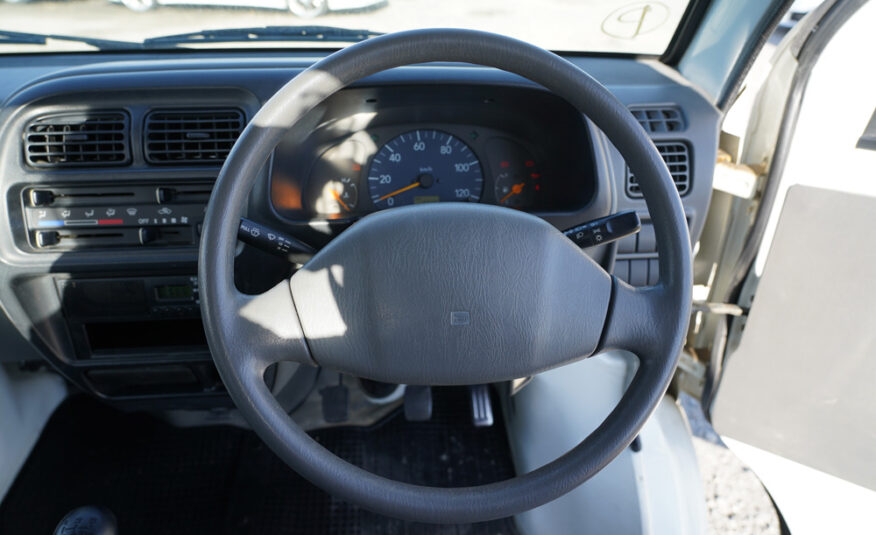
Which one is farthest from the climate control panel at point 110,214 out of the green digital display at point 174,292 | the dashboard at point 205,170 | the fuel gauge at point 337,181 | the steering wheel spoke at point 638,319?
the steering wheel spoke at point 638,319

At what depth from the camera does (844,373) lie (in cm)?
144

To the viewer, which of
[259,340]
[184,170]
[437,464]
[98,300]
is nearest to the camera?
[259,340]

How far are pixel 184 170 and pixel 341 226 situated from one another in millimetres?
360

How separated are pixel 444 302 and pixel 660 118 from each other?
0.85 metres

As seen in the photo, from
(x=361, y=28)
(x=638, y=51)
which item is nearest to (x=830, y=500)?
(x=638, y=51)

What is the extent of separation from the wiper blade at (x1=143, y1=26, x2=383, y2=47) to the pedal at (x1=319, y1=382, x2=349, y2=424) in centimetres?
117

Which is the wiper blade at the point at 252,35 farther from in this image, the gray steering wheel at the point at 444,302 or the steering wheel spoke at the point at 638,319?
the steering wheel spoke at the point at 638,319

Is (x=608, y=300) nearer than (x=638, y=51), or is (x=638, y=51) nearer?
(x=608, y=300)

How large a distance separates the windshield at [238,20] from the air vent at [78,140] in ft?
1.18

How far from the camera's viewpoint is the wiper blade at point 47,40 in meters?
1.47

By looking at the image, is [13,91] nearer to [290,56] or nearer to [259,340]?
[290,56]

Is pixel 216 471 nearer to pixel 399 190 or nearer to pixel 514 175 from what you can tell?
pixel 399 190

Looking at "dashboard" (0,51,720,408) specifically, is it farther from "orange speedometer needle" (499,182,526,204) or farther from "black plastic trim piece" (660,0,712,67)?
"black plastic trim piece" (660,0,712,67)

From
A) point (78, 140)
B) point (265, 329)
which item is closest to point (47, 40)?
point (78, 140)
